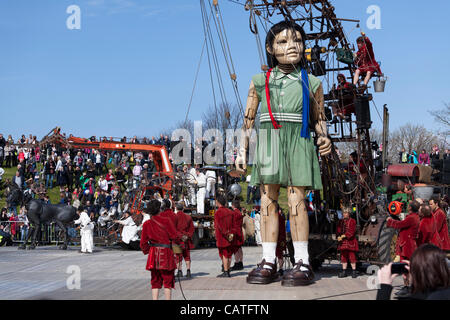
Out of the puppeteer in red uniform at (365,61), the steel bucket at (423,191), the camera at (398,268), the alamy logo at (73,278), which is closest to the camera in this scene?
the camera at (398,268)

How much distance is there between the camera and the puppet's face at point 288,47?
9078mm

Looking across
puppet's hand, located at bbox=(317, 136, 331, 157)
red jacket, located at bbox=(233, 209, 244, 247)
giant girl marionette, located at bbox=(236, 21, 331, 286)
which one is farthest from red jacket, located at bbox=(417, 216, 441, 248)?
red jacket, located at bbox=(233, 209, 244, 247)

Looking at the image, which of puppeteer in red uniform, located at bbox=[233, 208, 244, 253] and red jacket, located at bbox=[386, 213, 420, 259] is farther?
Result: puppeteer in red uniform, located at bbox=[233, 208, 244, 253]

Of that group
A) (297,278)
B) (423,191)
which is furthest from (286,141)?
(423,191)

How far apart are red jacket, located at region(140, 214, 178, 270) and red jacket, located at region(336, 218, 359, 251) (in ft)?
12.5

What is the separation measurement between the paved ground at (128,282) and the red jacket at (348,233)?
578 mm

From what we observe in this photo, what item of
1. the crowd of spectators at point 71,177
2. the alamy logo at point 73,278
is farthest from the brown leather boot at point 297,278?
the crowd of spectators at point 71,177

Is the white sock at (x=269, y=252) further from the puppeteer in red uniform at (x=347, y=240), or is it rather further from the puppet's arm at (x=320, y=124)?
the puppeteer in red uniform at (x=347, y=240)

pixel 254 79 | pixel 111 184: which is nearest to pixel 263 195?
pixel 254 79

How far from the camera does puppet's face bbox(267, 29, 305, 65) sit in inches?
357

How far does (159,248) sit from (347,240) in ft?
13.9

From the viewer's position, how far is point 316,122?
9.38 meters

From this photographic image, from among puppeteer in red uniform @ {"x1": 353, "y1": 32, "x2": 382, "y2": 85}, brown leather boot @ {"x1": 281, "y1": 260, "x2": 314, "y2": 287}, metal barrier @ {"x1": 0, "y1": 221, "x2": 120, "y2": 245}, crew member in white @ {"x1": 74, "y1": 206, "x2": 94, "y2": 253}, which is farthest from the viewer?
metal barrier @ {"x1": 0, "y1": 221, "x2": 120, "y2": 245}

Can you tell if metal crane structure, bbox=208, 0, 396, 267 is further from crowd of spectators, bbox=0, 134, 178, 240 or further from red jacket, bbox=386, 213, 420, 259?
crowd of spectators, bbox=0, 134, 178, 240
